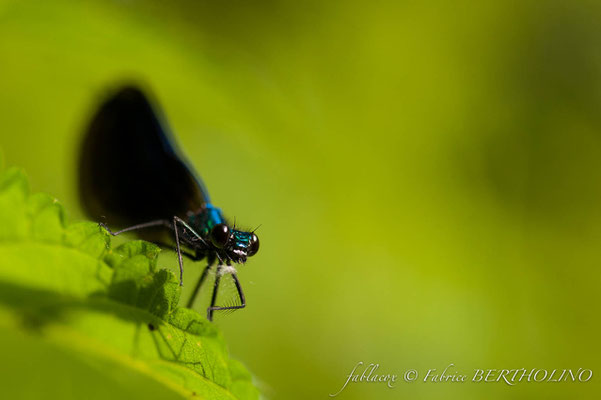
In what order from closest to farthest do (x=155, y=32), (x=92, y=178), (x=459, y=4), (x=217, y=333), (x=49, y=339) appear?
1. (x=49, y=339)
2. (x=217, y=333)
3. (x=92, y=178)
4. (x=155, y=32)
5. (x=459, y=4)

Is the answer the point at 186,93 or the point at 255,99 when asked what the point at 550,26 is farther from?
the point at 186,93

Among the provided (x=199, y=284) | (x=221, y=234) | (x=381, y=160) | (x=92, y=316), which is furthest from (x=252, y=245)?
(x=381, y=160)

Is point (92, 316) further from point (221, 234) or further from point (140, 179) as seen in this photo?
point (140, 179)

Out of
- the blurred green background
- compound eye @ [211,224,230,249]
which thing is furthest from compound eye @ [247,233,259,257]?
the blurred green background

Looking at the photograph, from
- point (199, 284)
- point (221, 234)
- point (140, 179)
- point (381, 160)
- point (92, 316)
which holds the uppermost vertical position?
point (92, 316)

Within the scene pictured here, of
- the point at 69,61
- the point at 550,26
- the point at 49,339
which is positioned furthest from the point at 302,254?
the point at 49,339

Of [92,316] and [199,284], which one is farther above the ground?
[92,316]

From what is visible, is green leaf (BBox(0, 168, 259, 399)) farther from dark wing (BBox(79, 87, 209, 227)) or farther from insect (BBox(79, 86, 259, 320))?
dark wing (BBox(79, 87, 209, 227))
